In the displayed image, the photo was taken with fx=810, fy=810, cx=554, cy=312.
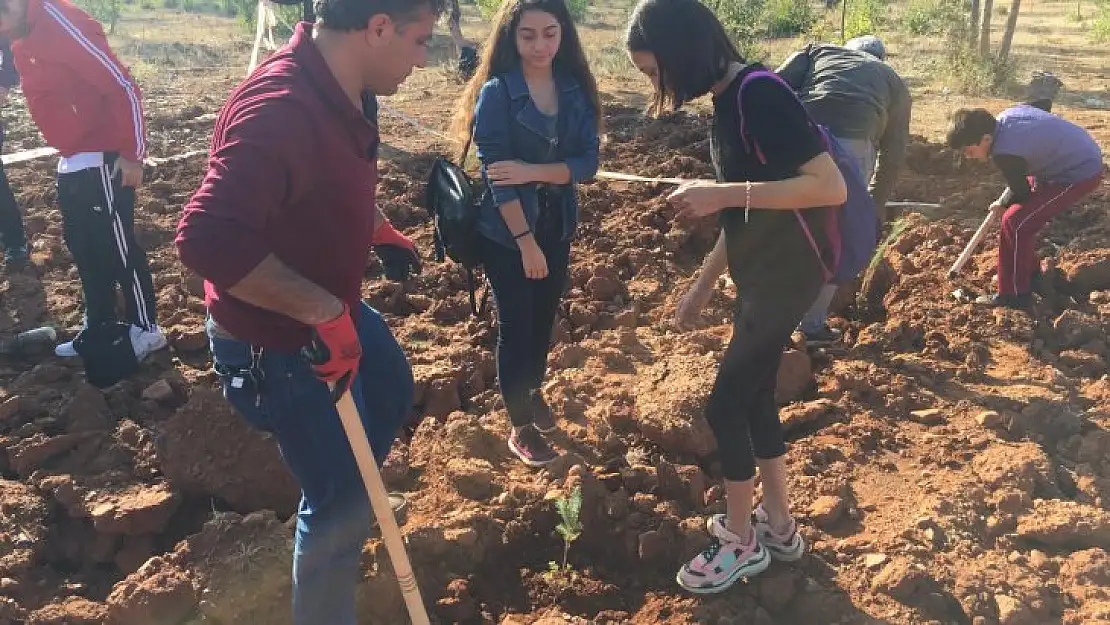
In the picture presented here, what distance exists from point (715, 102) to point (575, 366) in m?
2.34

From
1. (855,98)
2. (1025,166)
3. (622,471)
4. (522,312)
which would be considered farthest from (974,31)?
(522,312)

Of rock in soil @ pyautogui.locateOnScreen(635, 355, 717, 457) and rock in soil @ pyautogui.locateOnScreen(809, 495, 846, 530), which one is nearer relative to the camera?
rock in soil @ pyautogui.locateOnScreen(809, 495, 846, 530)

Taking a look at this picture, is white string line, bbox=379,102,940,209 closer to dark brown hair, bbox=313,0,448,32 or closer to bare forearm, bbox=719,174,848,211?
bare forearm, bbox=719,174,848,211

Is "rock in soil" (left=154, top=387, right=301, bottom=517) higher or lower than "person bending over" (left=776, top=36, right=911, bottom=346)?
lower

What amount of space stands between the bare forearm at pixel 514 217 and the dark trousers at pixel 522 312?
115 millimetres

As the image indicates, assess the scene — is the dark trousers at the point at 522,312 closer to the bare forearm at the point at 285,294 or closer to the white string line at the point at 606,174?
the bare forearm at the point at 285,294

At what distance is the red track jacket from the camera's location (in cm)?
374

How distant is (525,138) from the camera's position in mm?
2969

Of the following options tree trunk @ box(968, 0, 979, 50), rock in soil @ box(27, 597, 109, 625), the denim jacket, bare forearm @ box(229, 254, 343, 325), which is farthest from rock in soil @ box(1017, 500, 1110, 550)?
tree trunk @ box(968, 0, 979, 50)

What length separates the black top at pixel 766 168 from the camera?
2092mm

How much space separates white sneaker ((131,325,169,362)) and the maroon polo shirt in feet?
9.21

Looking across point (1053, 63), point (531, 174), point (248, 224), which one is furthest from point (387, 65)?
point (1053, 63)

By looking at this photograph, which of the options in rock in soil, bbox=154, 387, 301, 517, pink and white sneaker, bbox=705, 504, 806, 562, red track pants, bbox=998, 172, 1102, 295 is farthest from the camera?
red track pants, bbox=998, 172, 1102, 295

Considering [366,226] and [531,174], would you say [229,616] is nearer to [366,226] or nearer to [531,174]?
[366,226]
